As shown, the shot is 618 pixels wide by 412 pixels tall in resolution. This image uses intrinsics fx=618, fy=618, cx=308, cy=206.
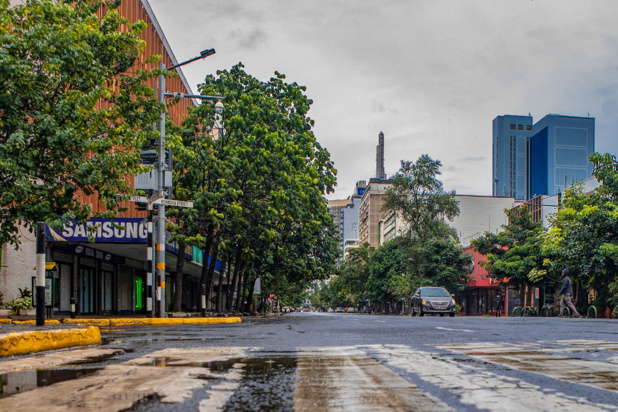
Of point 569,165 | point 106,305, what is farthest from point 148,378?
point 569,165

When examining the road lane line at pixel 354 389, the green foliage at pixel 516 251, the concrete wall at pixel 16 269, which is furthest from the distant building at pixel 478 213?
the road lane line at pixel 354 389

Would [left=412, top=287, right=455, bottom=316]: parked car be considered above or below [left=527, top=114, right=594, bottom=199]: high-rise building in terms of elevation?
below

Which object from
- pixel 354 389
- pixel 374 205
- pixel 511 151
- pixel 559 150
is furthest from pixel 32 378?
pixel 511 151

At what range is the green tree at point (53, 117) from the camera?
37.5 ft

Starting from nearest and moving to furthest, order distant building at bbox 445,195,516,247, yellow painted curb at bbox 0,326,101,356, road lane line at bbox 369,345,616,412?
road lane line at bbox 369,345,616,412 → yellow painted curb at bbox 0,326,101,356 → distant building at bbox 445,195,516,247

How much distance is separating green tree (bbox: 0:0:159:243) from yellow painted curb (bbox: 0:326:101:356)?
11.4 feet

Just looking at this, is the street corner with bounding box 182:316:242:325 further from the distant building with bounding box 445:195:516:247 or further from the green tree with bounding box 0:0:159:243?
the distant building with bounding box 445:195:516:247

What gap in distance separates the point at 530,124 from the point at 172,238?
170934mm

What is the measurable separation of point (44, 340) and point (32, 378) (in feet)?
11.3

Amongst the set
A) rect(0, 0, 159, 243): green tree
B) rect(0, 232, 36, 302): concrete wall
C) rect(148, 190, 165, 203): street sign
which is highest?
rect(0, 0, 159, 243): green tree

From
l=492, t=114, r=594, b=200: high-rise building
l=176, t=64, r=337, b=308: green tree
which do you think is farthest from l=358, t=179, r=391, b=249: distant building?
l=176, t=64, r=337, b=308: green tree

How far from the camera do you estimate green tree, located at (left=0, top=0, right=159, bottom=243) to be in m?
11.4

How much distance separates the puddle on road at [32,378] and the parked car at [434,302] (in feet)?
84.2

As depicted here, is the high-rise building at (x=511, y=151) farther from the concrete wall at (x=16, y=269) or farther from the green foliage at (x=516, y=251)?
the concrete wall at (x=16, y=269)
